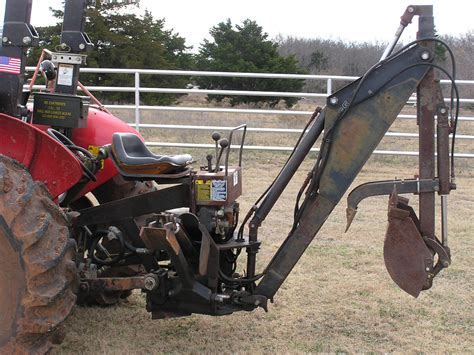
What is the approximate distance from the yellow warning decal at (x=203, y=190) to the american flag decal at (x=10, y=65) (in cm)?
119

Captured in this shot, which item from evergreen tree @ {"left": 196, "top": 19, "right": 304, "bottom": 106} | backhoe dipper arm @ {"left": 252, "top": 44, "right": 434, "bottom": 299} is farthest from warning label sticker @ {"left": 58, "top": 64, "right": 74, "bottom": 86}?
evergreen tree @ {"left": 196, "top": 19, "right": 304, "bottom": 106}

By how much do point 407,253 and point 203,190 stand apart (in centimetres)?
119

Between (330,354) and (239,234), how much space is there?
91 centimetres

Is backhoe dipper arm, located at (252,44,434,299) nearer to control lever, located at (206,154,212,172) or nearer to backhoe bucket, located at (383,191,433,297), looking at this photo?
backhoe bucket, located at (383,191,433,297)

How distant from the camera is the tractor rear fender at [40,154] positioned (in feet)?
11.7

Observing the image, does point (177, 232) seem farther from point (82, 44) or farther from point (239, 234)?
point (82, 44)

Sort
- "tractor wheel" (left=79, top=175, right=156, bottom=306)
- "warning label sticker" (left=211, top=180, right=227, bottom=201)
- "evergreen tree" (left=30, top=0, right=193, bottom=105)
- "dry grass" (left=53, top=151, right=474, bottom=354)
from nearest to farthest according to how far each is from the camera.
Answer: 1. "warning label sticker" (left=211, top=180, right=227, bottom=201)
2. "dry grass" (left=53, top=151, right=474, bottom=354)
3. "tractor wheel" (left=79, top=175, right=156, bottom=306)
4. "evergreen tree" (left=30, top=0, right=193, bottom=105)

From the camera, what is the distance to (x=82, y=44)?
4316 mm

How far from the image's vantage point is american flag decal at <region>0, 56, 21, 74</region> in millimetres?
3748

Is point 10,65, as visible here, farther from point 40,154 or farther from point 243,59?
point 243,59

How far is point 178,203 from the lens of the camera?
3.98 m

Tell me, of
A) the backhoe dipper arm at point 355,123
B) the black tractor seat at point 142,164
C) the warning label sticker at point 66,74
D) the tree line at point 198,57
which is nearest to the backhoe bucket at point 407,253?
the backhoe dipper arm at point 355,123

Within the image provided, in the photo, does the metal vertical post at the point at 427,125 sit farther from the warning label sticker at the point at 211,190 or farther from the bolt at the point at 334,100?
the warning label sticker at the point at 211,190

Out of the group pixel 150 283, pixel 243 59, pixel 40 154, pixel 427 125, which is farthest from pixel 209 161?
pixel 243 59
